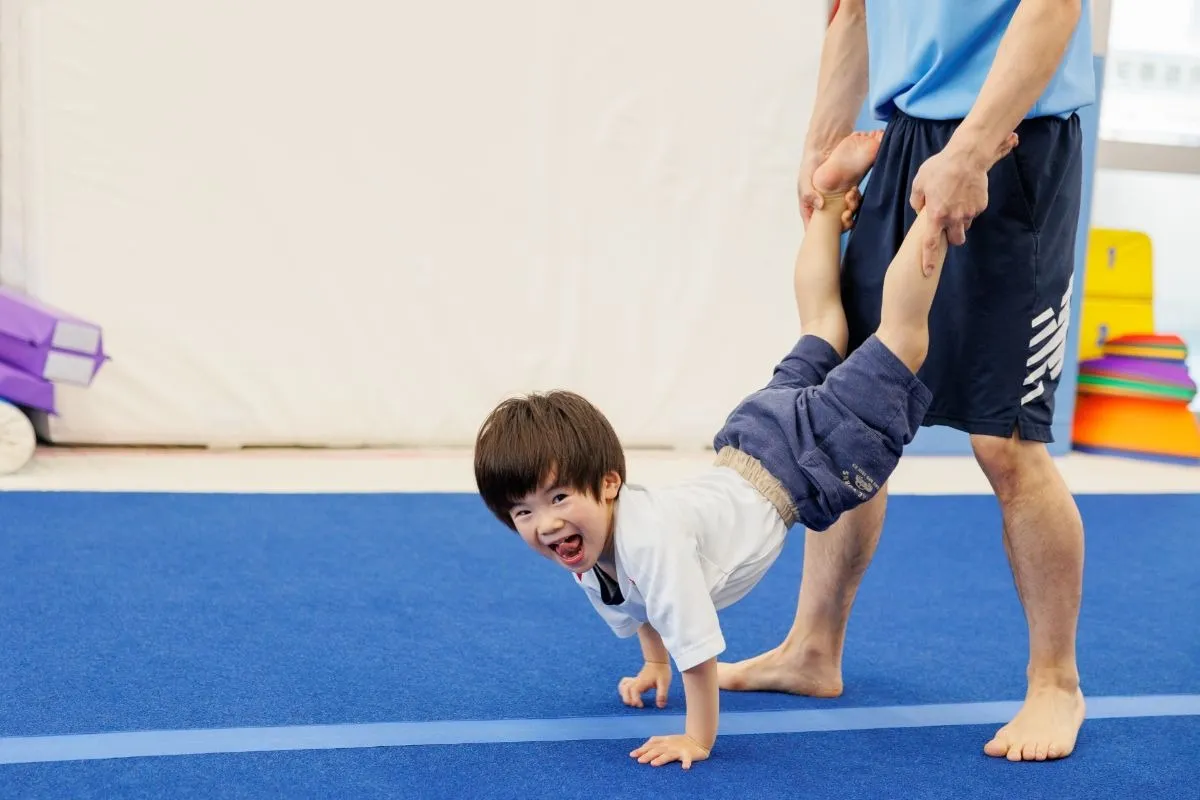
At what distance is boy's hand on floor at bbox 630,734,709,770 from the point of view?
4.52ft

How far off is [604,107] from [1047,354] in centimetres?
247

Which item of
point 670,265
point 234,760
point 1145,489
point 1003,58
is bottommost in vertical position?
point 1145,489

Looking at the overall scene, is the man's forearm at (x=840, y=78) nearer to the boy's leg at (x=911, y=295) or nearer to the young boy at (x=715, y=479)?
the young boy at (x=715, y=479)

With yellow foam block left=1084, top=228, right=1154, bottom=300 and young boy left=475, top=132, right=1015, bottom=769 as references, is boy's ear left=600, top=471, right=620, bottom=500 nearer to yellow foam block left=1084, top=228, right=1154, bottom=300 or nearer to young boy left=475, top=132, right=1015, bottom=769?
young boy left=475, top=132, right=1015, bottom=769

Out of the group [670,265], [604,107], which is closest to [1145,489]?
[670,265]

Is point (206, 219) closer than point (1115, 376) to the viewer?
Yes

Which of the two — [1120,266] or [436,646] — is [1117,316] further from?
[436,646]

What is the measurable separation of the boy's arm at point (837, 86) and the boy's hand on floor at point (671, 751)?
0.80 metres

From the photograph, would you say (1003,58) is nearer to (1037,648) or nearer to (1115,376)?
(1037,648)

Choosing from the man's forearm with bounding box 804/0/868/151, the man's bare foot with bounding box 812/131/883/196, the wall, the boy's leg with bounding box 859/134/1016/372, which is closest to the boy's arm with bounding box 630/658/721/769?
the boy's leg with bounding box 859/134/1016/372

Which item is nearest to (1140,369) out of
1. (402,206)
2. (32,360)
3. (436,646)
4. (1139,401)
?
(1139,401)

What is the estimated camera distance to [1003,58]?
138 cm

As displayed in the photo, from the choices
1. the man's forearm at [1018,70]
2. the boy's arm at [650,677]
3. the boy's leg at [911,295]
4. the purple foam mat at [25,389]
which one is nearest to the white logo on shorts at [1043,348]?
A: the boy's leg at [911,295]

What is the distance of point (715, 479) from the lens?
1.54m
